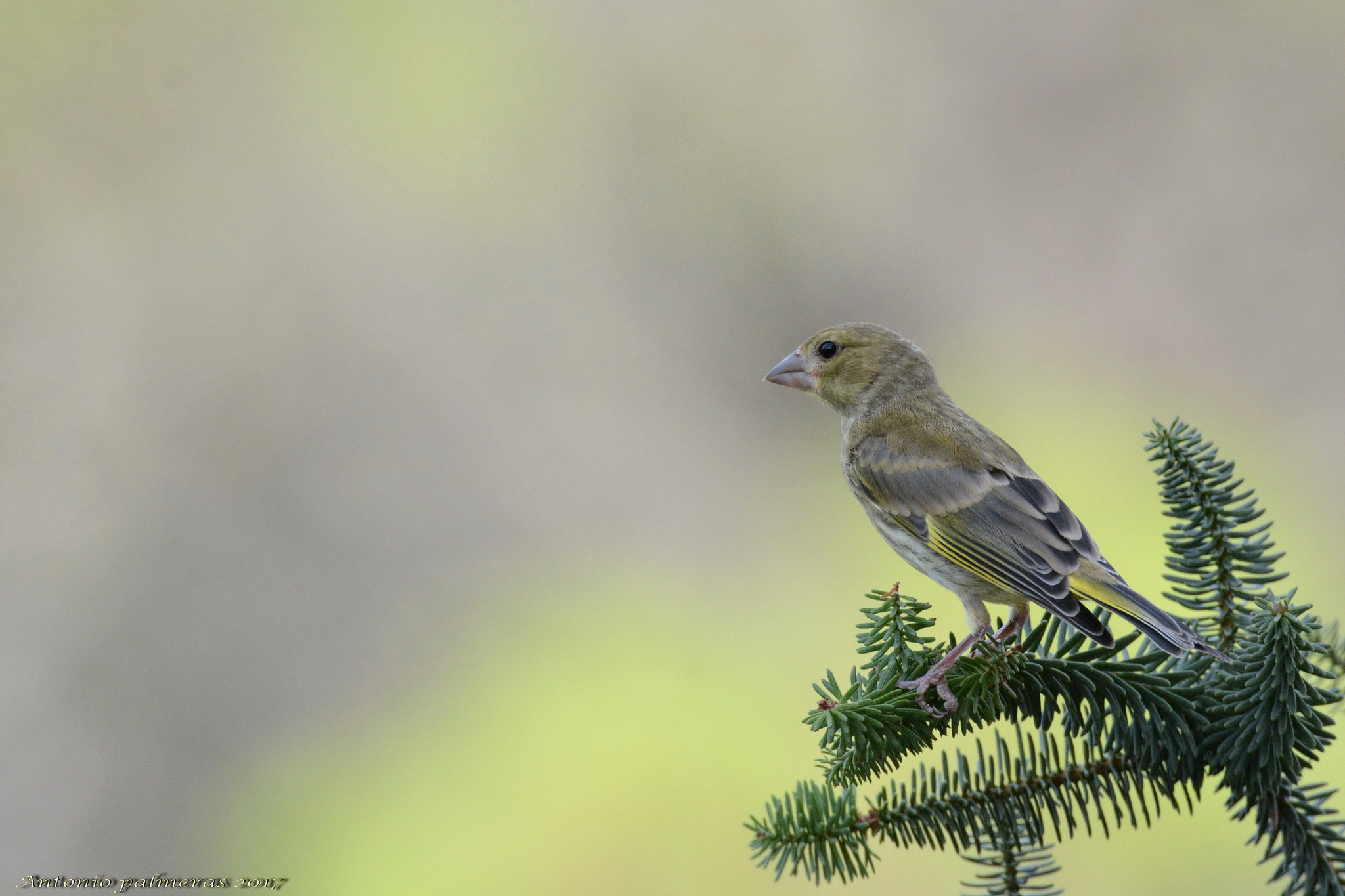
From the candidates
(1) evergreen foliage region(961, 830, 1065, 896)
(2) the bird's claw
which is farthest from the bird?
(1) evergreen foliage region(961, 830, 1065, 896)

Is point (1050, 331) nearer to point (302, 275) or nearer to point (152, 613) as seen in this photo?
point (302, 275)

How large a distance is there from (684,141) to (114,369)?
2.94 meters

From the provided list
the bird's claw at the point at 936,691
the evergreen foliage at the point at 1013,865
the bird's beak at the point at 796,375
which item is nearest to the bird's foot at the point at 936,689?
the bird's claw at the point at 936,691

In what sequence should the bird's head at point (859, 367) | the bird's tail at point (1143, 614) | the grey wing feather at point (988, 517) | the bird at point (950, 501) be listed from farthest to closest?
the bird's head at point (859, 367)
the grey wing feather at point (988, 517)
the bird at point (950, 501)
the bird's tail at point (1143, 614)

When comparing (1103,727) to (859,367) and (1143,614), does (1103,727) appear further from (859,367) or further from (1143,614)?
(859,367)

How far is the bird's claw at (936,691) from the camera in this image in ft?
4.72

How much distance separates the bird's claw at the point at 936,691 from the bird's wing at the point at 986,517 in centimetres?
32

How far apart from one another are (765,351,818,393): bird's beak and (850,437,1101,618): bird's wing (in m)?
0.27

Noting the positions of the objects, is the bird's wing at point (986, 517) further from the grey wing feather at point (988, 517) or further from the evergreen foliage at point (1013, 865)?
the evergreen foliage at point (1013, 865)

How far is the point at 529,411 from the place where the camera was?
5227 mm

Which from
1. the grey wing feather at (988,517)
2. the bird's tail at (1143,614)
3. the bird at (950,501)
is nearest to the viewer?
the bird's tail at (1143,614)

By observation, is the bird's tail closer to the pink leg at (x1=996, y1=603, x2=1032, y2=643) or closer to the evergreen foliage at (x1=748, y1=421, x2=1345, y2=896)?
the evergreen foliage at (x1=748, y1=421, x2=1345, y2=896)

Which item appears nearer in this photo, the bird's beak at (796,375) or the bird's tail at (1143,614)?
the bird's tail at (1143,614)

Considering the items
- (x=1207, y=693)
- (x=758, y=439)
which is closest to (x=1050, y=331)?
(x=758, y=439)
